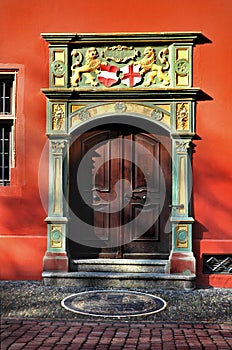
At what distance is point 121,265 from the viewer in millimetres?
6727

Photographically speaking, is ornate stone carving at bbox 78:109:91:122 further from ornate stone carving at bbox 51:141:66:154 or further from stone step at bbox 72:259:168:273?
stone step at bbox 72:259:168:273

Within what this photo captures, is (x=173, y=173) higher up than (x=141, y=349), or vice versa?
(x=173, y=173)

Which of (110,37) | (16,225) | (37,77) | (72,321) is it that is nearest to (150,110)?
(110,37)

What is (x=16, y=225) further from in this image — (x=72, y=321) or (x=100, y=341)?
(x=100, y=341)

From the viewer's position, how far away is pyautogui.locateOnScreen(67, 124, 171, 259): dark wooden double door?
22.8ft

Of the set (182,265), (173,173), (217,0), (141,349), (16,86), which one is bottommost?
(141,349)

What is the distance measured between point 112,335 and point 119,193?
290 centimetres

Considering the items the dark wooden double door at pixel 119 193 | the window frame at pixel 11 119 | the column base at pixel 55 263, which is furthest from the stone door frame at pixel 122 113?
the window frame at pixel 11 119

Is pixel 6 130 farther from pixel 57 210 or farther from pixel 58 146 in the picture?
pixel 57 210

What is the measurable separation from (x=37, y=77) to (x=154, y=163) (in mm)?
2371

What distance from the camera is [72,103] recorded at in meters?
6.82

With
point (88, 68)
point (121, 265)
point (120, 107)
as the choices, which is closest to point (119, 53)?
point (88, 68)

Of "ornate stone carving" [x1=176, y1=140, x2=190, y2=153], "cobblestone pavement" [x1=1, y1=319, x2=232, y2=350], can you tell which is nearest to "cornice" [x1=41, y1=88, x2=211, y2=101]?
"ornate stone carving" [x1=176, y1=140, x2=190, y2=153]

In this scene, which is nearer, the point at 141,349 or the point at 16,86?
the point at 141,349
